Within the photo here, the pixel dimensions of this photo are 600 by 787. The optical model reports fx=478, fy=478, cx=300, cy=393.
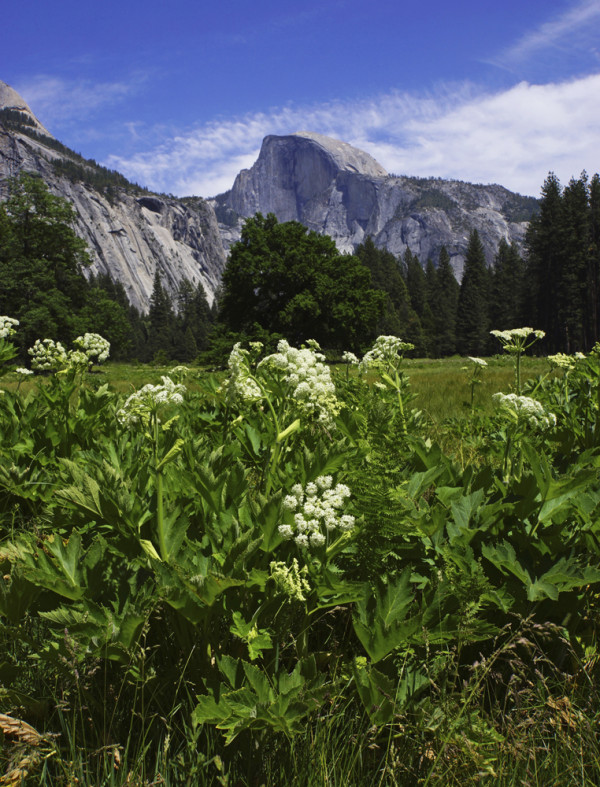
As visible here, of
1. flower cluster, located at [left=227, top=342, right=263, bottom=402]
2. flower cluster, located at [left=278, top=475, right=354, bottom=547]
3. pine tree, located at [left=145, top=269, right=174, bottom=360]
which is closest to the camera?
flower cluster, located at [left=278, top=475, right=354, bottom=547]

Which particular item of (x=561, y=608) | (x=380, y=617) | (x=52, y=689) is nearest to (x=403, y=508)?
(x=380, y=617)

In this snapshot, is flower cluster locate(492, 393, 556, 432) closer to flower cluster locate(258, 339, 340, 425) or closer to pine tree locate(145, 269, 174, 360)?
flower cluster locate(258, 339, 340, 425)

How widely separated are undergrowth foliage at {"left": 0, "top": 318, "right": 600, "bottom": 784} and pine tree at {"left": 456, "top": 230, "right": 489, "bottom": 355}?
306 ft

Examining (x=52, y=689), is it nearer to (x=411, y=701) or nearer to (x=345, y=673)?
(x=345, y=673)

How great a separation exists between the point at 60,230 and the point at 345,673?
188 ft

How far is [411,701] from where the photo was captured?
1.80 m

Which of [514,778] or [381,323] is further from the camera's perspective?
[381,323]

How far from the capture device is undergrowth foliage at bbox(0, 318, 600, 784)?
5.54 ft

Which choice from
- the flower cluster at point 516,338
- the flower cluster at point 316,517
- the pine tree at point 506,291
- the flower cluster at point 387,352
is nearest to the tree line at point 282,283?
the pine tree at point 506,291

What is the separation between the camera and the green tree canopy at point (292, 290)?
44.1 m

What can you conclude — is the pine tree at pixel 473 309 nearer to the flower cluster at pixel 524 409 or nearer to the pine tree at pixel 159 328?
the pine tree at pixel 159 328

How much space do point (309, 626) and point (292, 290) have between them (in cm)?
4519

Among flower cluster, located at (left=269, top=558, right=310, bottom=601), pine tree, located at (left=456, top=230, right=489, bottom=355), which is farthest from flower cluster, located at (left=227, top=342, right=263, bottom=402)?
pine tree, located at (left=456, top=230, right=489, bottom=355)

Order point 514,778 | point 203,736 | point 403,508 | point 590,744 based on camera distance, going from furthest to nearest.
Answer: point 403,508
point 203,736
point 590,744
point 514,778
